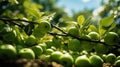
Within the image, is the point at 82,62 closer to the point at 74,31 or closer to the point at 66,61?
the point at 66,61

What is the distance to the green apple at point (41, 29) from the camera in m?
2.38

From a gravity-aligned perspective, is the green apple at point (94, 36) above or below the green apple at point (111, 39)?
above

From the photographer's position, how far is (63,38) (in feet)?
8.75

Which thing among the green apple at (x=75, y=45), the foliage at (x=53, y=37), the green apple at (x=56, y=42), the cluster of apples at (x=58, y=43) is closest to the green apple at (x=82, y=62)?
the cluster of apples at (x=58, y=43)

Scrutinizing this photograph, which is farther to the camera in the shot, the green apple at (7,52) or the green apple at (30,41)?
the green apple at (30,41)

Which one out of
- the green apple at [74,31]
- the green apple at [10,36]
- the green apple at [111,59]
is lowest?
the green apple at [111,59]

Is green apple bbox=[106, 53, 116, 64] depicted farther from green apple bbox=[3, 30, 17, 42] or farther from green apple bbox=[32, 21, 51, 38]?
green apple bbox=[3, 30, 17, 42]

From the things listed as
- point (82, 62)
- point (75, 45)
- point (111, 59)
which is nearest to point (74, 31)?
point (75, 45)

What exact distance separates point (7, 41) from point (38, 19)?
38 centimetres

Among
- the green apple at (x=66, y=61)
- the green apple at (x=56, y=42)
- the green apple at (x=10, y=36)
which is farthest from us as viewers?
the green apple at (x=56, y=42)

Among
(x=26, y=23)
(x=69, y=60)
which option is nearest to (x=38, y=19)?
(x=26, y=23)

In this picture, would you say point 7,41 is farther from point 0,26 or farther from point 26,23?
point 26,23

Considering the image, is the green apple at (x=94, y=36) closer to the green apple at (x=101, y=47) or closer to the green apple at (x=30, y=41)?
the green apple at (x=101, y=47)

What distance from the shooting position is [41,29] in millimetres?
2391
